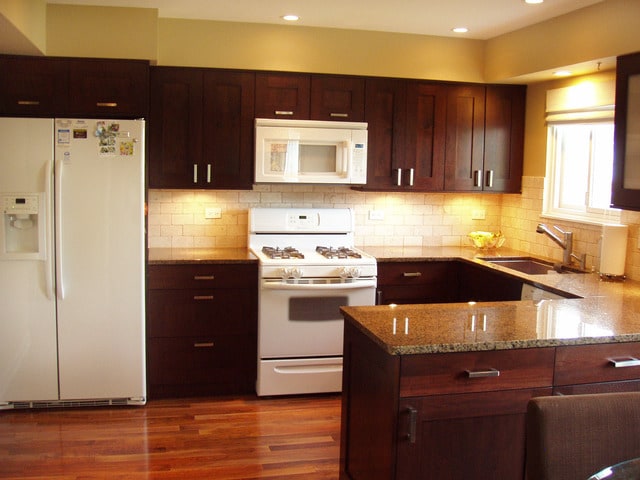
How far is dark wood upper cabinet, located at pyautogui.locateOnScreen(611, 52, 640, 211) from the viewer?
141 inches

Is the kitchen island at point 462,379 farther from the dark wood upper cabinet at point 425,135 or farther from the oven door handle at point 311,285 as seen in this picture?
the dark wood upper cabinet at point 425,135

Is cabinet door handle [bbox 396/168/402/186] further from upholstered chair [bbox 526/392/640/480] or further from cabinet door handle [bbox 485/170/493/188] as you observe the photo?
upholstered chair [bbox 526/392/640/480]

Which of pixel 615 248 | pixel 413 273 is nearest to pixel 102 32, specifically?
pixel 413 273

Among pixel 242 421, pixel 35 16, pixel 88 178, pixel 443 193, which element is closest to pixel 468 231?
pixel 443 193

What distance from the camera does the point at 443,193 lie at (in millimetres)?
5457

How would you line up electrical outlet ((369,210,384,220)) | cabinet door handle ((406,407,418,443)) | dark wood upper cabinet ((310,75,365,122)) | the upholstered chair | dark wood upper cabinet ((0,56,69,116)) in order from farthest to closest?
electrical outlet ((369,210,384,220)) < dark wood upper cabinet ((310,75,365,122)) < dark wood upper cabinet ((0,56,69,116)) < cabinet door handle ((406,407,418,443)) < the upholstered chair

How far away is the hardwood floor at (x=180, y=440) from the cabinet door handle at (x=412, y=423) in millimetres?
1156

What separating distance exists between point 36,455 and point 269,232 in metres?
2.07

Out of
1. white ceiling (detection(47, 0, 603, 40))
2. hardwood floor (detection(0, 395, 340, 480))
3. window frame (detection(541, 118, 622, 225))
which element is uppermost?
white ceiling (detection(47, 0, 603, 40))

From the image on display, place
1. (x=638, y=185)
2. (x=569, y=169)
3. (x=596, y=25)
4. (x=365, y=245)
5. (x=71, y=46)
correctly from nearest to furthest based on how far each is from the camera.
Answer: (x=638, y=185), (x=596, y=25), (x=71, y=46), (x=569, y=169), (x=365, y=245)

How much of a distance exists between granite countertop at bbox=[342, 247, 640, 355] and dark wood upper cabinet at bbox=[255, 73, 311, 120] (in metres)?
2.12

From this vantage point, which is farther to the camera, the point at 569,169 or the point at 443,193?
the point at 443,193

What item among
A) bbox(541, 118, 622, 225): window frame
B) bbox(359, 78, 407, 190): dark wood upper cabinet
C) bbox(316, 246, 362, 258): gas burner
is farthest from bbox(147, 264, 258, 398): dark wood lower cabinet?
bbox(541, 118, 622, 225): window frame

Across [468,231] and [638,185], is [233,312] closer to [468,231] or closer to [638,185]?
[468,231]
